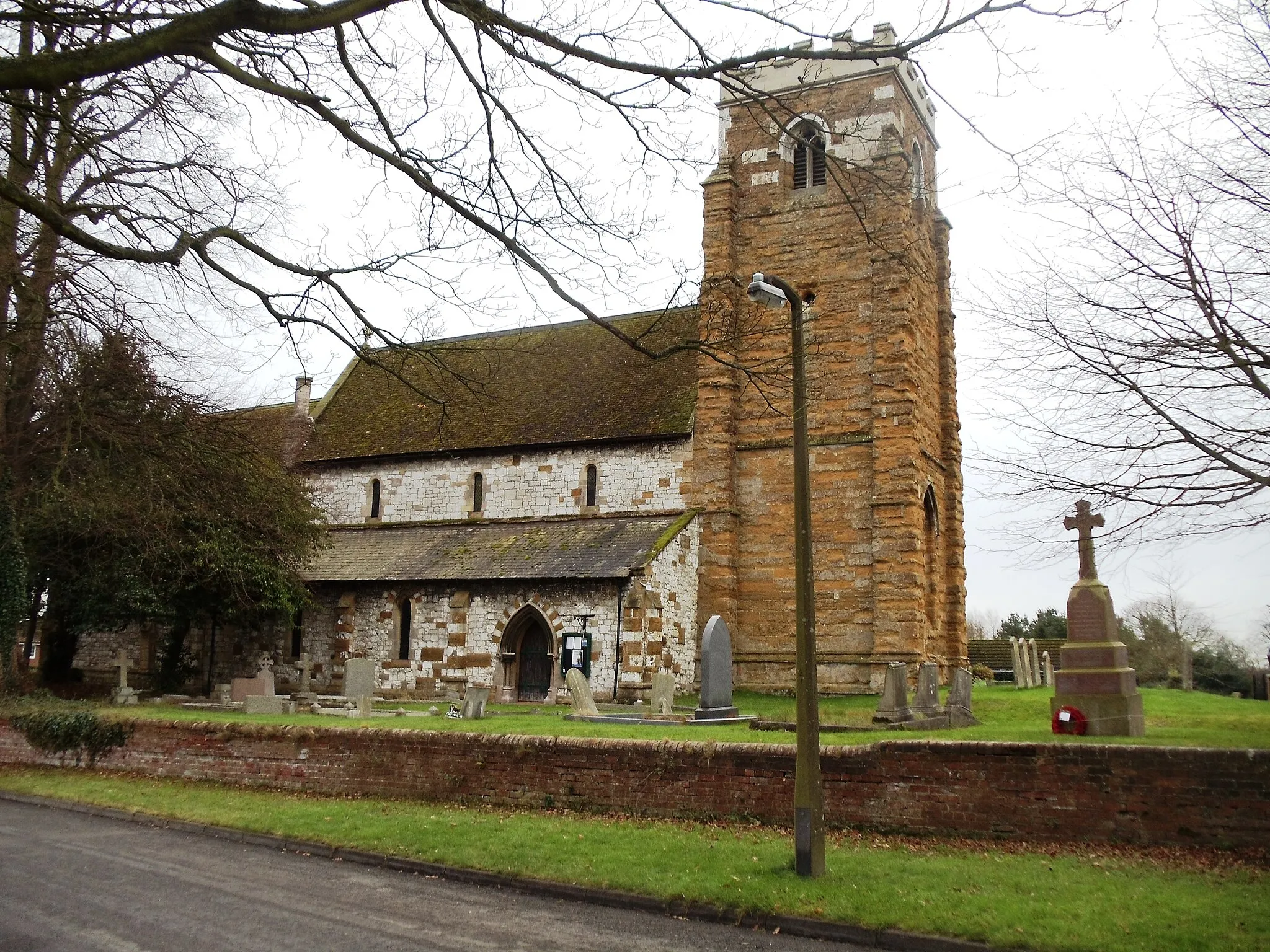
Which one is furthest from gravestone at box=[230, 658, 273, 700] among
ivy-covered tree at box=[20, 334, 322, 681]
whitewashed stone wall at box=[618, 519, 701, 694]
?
whitewashed stone wall at box=[618, 519, 701, 694]

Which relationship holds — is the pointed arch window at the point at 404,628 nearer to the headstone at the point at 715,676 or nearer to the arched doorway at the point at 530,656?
the arched doorway at the point at 530,656

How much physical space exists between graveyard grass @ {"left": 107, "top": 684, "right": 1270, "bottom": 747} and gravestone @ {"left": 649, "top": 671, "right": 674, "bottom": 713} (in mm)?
1819

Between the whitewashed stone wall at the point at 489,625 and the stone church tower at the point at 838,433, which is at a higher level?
the stone church tower at the point at 838,433

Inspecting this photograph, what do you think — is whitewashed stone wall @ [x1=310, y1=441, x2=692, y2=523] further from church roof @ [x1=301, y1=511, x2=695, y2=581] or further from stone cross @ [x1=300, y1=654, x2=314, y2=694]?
stone cross @ [x1=300, y1=654, x2=314, y2=694]

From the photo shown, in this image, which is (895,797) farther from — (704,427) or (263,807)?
(704,427)

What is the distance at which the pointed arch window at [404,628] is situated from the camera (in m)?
27.2

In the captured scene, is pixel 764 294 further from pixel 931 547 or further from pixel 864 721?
pixel 931 547

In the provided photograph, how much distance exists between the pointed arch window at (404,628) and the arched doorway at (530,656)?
343 cm

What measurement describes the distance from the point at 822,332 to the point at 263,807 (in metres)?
17.4

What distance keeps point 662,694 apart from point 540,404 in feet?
41.0

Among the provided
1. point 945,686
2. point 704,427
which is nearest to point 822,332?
point 704,427

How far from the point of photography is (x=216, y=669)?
2967 centimetres

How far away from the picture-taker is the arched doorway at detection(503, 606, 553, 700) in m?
25.3

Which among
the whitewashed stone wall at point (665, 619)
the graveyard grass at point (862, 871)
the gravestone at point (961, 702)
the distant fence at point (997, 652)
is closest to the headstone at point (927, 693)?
the gravestone at point (961, 702)
